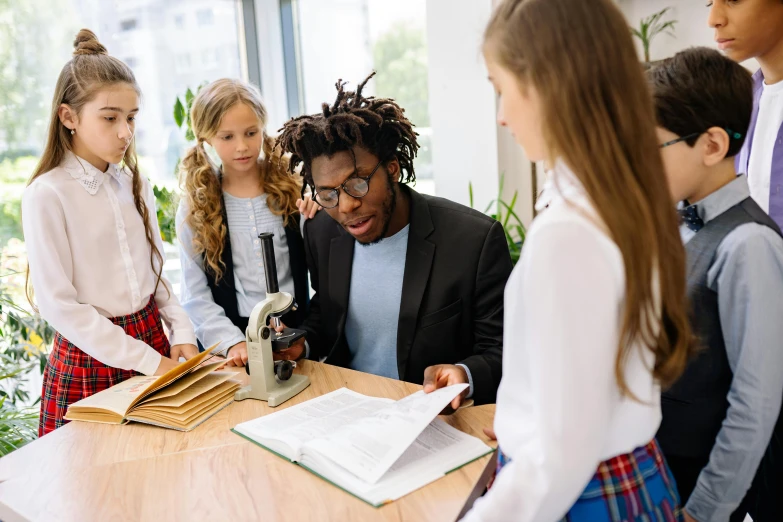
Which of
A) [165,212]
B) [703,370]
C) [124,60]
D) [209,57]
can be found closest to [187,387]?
[703,370]

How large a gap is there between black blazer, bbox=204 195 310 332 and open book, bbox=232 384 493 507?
33.3 inches

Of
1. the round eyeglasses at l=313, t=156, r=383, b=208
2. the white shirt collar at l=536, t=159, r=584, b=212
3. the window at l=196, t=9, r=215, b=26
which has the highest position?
the window at l=196, t=9, r=215, b=26

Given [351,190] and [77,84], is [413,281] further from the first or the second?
[77,84]

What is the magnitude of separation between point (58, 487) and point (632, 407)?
1085 millimetres

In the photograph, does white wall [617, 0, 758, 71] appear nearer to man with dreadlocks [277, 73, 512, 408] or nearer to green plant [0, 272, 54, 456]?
man with dreadlocks [277, 73, 512, 408]

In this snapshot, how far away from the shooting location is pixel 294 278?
2.27m

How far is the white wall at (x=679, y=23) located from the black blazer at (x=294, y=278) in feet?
6.88

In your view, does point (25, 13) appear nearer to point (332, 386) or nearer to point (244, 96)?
point (244, 96)

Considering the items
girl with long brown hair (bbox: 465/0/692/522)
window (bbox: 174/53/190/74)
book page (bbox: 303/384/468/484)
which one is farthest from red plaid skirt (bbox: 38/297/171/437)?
window (bbox: 174/53/190/74)

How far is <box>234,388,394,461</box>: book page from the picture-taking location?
1.32 metres

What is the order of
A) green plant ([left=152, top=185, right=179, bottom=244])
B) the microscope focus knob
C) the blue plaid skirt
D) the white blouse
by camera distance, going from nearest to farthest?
the blue plaid skirt < the microscope focus knob < the white blouse < green plant ([left=152, top=185, right=179, bottom=244])

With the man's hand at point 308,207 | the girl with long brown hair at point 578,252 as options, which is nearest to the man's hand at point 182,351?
the man's hand at point 308,207

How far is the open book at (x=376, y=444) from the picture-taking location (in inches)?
45.4

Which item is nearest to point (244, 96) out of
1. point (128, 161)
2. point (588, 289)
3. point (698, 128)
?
point (128, 161)
